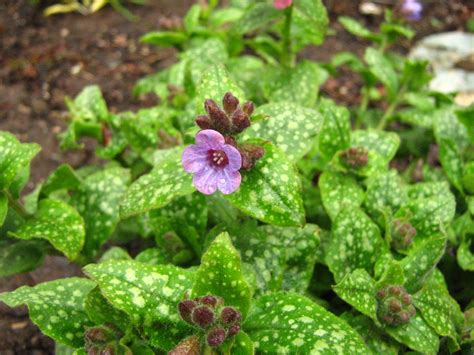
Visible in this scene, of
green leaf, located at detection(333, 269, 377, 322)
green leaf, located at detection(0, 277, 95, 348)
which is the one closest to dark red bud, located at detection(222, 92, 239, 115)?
green leaf, located at detection(333, 269, 377, 322)

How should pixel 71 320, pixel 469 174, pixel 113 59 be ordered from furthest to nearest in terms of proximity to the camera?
1. pixel 113 59
2. pixel 469 174
3. pixel 71 320

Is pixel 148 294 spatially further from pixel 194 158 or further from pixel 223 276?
pixel 194 158

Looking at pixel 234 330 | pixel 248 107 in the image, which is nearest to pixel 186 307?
pixel 234 330

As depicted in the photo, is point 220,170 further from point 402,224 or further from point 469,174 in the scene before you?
point 469,174

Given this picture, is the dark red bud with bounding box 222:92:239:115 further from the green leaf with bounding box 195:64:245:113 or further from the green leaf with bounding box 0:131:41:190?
the green leaf with bounding box 0:131:41:190

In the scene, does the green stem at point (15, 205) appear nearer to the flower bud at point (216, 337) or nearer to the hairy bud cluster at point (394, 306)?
the flower bud at point (216, 337)

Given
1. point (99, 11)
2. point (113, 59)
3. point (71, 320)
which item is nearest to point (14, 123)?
point (113, 59)

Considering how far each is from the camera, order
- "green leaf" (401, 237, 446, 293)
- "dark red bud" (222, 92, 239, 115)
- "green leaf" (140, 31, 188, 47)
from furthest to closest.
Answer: "green leaf" (140, 31, 188, 47) < "green leaf" (401, 237, 446, 293) < "dark red bud" (222, 92, 239, 115)
